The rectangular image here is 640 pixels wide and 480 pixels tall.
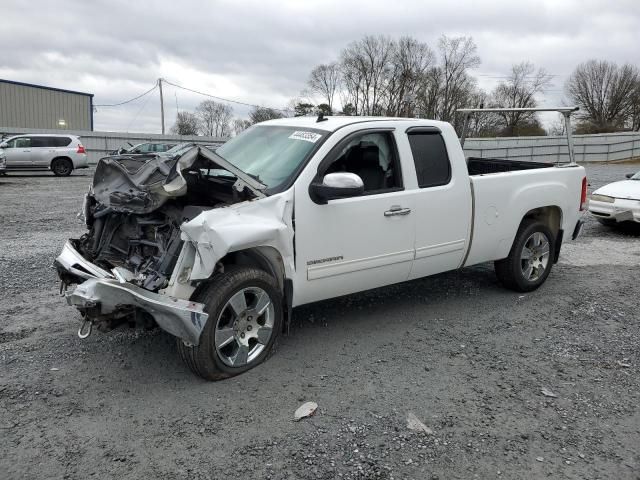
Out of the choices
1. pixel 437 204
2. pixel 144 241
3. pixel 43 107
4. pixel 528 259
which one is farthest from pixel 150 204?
pixel 43 107

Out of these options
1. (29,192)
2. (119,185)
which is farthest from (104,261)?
(29,192)

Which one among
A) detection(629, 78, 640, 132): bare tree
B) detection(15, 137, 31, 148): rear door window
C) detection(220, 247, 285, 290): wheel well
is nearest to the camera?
detection(220, 247, 285, 290): wheel well

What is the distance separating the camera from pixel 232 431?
323cm

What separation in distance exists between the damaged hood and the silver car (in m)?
19.3

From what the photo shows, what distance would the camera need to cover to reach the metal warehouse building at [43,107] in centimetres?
4100

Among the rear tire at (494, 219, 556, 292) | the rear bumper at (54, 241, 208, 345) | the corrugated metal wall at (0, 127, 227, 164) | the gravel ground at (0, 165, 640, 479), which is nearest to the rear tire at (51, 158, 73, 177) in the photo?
the corrugated metal wall at (0, 127, 227, 164)

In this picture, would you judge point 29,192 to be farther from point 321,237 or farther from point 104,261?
point 321,237

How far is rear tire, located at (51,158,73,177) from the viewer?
72.6ft

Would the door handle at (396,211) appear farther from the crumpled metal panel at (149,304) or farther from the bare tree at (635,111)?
the bare tree at (635,111)

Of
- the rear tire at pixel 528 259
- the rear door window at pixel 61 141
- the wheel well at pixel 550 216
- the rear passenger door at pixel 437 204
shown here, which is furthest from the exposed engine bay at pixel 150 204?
the rear door window at pixel 61 141

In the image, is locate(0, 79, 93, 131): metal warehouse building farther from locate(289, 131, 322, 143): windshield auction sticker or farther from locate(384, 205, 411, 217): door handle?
locate(384, 205, 411, 217): door handle

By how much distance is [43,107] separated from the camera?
42844mm

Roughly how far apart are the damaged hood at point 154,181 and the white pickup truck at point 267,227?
0.01 meters

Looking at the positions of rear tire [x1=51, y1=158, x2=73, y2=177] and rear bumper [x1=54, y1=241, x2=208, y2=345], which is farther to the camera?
rear tire [x1=51, y1=158, x2=73, y2=177]
